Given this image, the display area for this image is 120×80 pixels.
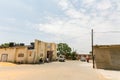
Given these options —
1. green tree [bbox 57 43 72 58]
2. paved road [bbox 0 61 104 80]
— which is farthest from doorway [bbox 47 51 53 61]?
paved road [bbox 0 61 104 80]

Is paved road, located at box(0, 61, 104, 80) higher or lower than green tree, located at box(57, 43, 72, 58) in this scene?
lower

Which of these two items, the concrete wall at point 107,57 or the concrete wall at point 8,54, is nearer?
the concrete wall at point 107,57

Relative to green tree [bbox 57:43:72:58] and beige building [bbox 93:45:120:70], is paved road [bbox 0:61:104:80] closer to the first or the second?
beige building [bbox 93:45:120:70]

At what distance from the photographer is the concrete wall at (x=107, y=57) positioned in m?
27.7

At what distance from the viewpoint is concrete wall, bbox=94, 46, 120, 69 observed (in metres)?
27.7

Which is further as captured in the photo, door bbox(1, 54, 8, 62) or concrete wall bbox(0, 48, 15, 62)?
door bbox(1, 54, 8, 62)

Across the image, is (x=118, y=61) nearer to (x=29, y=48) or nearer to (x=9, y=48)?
(x=29, y=48)

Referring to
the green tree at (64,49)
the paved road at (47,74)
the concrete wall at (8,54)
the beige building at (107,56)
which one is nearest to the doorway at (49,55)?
the concrete wall at (8,54)

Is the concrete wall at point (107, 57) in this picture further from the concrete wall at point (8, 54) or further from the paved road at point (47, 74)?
the concrete wall at point (8, 54)

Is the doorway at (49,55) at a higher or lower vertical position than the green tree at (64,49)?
lower

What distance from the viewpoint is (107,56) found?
28.4 metres

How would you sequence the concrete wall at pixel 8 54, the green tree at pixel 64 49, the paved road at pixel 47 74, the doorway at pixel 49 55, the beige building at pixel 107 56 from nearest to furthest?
the paved road at pixel 47 74 < the beige building at pixel 107 56 < the concrete wall at pixel 8 54 < the doorway at pixel 49 55 < the green tree at pixel 64 49

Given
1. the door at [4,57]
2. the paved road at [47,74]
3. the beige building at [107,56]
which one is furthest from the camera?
the door at [4,57]

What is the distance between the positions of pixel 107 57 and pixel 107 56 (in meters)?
0.17
